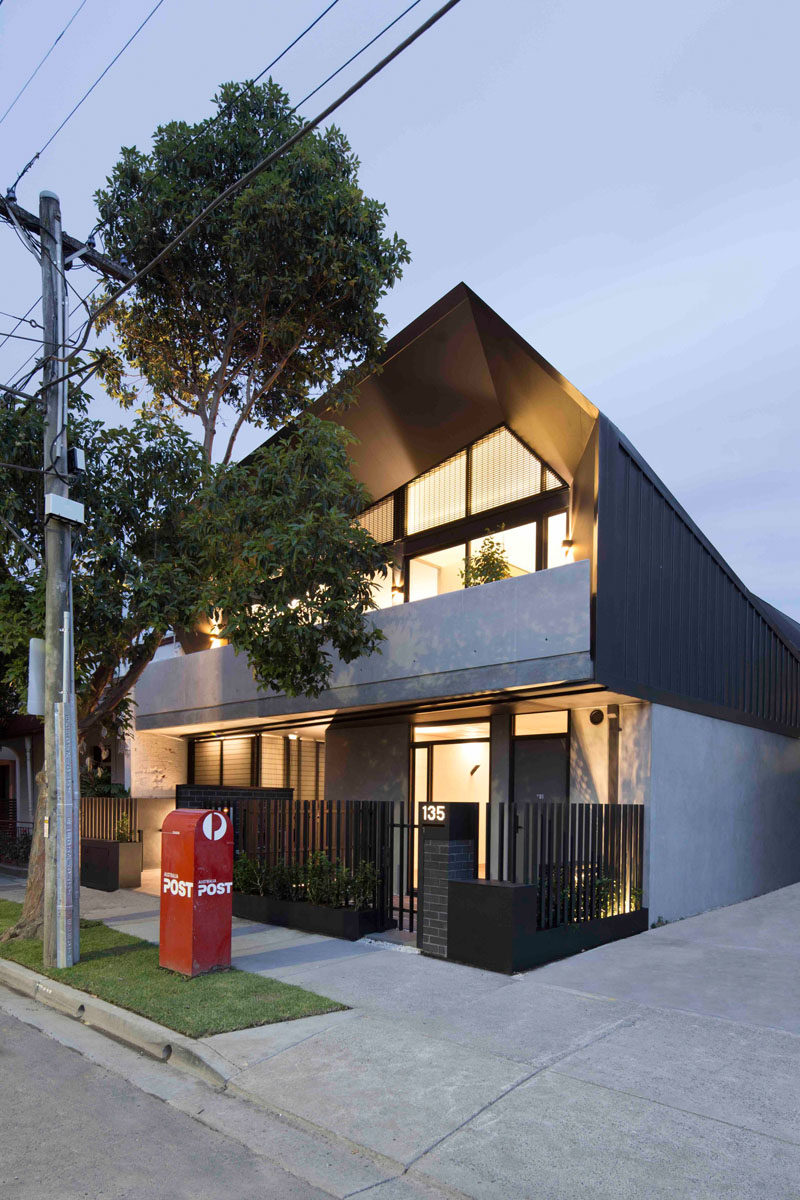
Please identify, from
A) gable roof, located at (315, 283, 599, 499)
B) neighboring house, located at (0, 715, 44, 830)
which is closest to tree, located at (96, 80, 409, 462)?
gable roof, located at (315, 283, 599, 499)

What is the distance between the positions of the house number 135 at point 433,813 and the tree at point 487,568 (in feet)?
14.7

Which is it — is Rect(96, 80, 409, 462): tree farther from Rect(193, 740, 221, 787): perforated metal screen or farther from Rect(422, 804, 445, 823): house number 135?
Rect(193, 740, 221, 787): perforated metal screen

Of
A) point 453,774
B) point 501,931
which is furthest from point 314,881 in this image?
point 453,774

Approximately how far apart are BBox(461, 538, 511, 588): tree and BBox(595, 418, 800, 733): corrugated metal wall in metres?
2.48

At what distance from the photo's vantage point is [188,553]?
12.7 meters

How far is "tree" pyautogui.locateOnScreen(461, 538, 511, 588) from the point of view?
14.4m

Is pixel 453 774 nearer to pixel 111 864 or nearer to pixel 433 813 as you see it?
pixel 433 813

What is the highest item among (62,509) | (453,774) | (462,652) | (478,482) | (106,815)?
(478,482)

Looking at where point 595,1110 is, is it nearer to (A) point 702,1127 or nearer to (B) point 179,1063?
(A) point 702,1127

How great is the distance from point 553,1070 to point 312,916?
18.3ft

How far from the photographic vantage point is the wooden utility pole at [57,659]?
988 cm

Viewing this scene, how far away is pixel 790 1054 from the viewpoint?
6.96 metres

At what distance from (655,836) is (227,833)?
222 inches

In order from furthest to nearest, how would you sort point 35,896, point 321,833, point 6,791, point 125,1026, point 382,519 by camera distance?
point 6,791 → point 382,519 → point 321,833 → point 35,896 → point 125,1026
